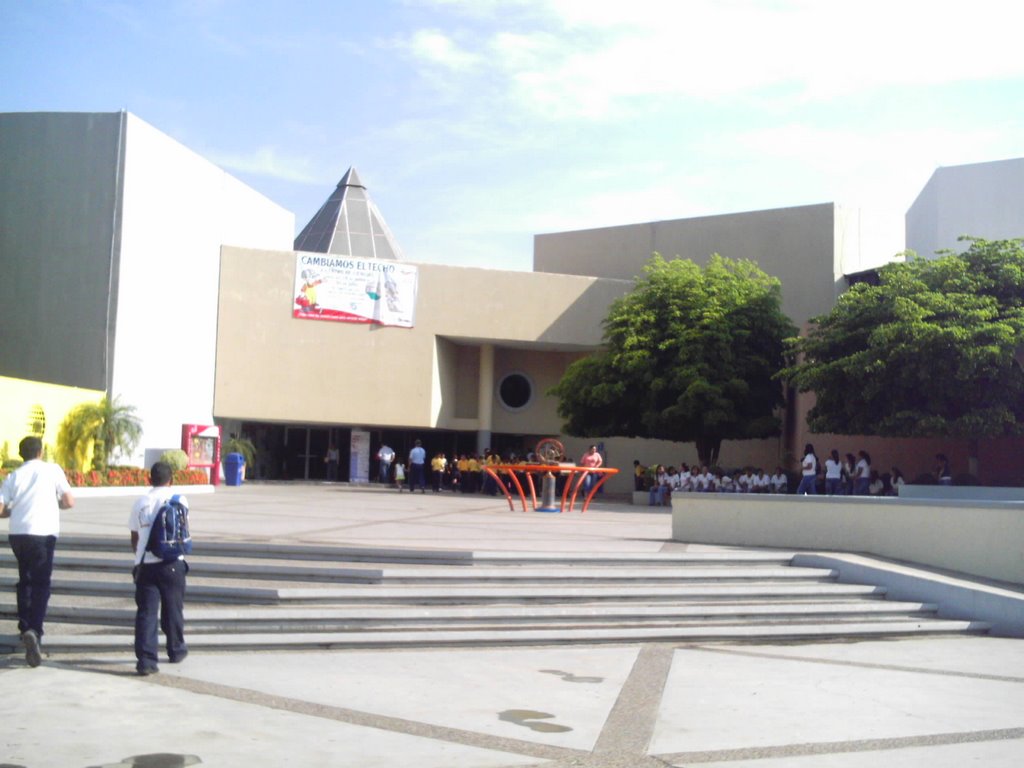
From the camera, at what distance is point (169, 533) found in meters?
8.11

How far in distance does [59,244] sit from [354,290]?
980 cm

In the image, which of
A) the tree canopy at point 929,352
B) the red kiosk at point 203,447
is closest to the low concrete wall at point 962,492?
the tree canopy at point 929,352

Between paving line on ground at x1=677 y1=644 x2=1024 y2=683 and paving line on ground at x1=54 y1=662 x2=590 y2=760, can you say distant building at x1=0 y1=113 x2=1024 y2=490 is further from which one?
paving line on ground at x1=677 y1=644 x2=1024 y2=683

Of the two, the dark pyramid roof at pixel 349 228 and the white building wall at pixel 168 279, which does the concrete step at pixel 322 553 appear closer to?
the white building wall at pixel 168 279

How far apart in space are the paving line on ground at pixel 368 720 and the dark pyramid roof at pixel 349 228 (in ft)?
113

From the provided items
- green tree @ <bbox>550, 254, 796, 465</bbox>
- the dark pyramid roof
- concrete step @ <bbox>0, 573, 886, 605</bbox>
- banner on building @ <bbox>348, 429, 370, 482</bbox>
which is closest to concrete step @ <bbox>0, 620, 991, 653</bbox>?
concrete step @ <bbox>0, 573, 886, 605</bbox>

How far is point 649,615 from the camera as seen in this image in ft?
34.9

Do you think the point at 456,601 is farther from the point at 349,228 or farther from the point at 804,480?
the point at 349,228

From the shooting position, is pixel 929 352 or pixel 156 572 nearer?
pixel 156 572

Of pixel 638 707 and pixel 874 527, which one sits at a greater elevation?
pixel 874 527

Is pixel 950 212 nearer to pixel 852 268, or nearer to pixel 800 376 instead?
pixel 852 268

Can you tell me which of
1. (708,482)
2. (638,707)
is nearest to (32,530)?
(638,707)

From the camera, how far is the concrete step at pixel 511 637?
8.79 m

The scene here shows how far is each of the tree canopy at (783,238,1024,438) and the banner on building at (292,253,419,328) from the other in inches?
570
